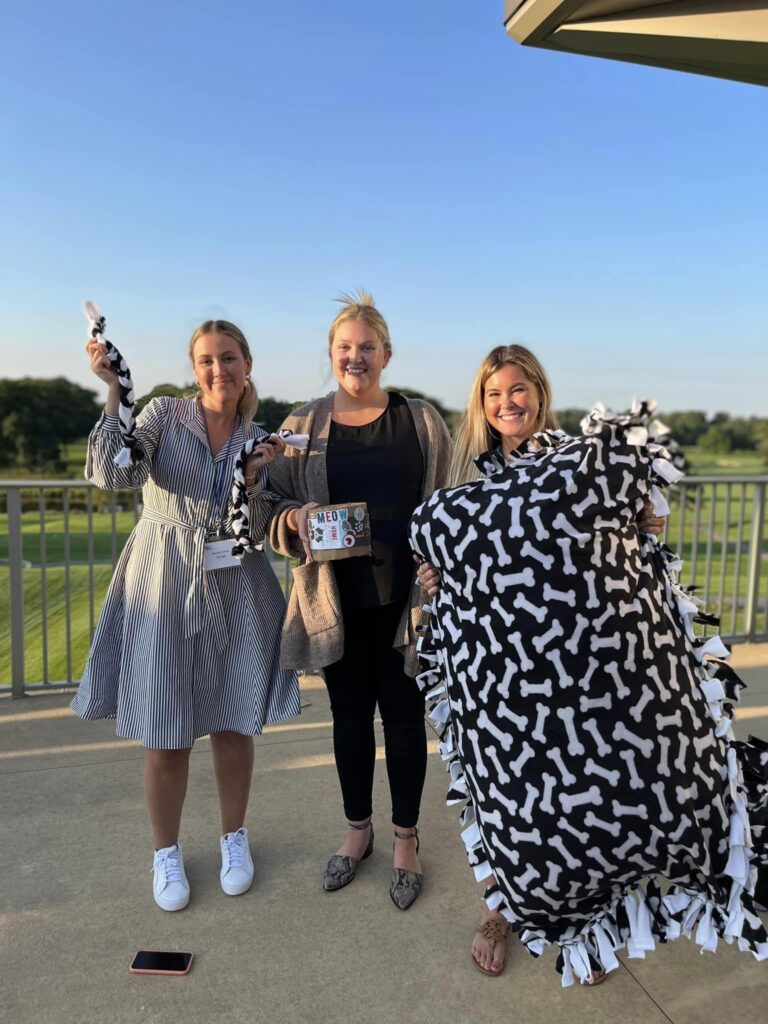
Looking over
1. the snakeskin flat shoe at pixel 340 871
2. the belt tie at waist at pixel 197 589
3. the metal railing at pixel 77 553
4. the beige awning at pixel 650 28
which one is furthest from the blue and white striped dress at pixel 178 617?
the beige awning at pixel 650 28

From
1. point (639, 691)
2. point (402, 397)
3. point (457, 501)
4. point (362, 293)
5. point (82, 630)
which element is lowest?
point (82, 630)

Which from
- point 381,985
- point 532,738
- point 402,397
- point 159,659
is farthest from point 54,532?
point 532,738

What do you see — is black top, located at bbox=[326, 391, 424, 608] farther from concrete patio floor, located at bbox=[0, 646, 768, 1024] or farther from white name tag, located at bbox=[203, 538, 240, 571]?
concrete patio floor, located at bbox=[0, 646, 768, 1024]

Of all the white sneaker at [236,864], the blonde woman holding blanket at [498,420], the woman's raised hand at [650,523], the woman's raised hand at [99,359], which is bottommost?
the white sneaker at [236,864]

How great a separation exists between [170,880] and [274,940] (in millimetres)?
420

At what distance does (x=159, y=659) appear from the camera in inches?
87.8

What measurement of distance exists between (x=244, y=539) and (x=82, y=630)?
4400 mm

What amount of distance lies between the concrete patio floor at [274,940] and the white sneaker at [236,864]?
0.04 m

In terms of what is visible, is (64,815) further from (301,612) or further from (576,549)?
(576,549)

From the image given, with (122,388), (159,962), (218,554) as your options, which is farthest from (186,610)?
(159,962)

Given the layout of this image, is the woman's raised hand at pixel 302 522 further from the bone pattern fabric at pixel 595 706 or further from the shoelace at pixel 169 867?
the shoelace at pixel 169 867

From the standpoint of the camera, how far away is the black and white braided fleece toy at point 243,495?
2160 mm

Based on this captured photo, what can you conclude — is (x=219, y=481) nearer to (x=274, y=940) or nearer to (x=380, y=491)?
(x=380, y=491)

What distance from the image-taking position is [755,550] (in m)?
5.19
